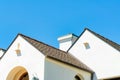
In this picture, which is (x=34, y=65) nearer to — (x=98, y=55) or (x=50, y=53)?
(x=50, y=53)

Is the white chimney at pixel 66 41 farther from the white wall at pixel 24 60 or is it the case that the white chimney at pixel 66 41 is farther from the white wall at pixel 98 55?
the white wall at pixel 24 60

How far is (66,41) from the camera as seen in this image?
24.0 m

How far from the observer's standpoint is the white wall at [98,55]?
1838 centimetres

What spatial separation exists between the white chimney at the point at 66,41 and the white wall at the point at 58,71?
5975 millimetres

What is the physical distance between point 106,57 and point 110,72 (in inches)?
42.0

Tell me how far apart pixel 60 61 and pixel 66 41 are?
7.69 meters

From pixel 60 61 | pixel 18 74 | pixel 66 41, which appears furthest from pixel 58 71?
pixel 66 41

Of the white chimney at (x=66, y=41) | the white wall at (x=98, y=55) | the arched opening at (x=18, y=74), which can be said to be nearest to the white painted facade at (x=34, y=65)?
the arched opening at (x=18, y=74)

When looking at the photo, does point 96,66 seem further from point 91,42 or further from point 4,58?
point 4,58

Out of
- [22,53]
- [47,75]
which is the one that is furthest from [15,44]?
[47,75]

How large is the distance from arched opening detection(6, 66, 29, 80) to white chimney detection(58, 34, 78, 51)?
240 inches

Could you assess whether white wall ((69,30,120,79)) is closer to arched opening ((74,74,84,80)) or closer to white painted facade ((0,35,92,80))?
white painted facade ((0,35,92,80))

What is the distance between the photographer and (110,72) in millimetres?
18328

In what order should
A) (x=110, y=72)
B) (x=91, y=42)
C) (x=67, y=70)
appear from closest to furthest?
(x=67, y=70) < (x=110, y=72) < (x=91, y=42)
